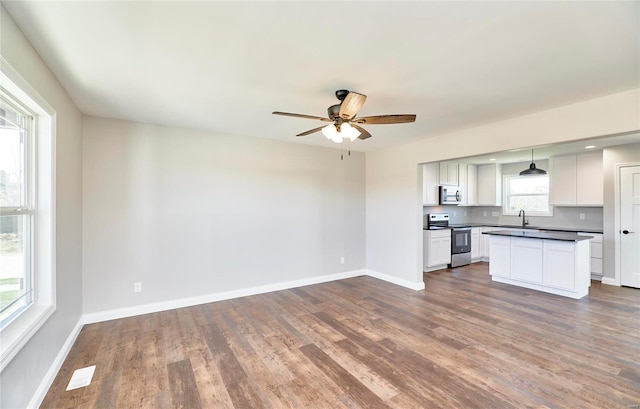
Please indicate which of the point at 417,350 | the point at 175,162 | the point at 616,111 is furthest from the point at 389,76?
the point at 175,162

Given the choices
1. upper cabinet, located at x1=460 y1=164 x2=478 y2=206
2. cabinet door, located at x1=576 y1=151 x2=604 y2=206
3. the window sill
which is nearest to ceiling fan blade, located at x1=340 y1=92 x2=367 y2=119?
the window sill

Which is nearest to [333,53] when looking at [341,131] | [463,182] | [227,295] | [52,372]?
[341,131]

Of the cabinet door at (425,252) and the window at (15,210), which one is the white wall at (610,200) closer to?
the cabinet door at (425,252)

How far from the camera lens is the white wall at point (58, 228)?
1.68 metres

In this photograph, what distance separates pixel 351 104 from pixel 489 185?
6.13 metres

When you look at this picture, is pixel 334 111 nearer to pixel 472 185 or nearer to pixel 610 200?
pixel 610 200

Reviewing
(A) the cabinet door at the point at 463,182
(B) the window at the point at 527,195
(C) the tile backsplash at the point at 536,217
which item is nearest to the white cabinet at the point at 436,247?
(C) the tile backsplash at the point at 536,217

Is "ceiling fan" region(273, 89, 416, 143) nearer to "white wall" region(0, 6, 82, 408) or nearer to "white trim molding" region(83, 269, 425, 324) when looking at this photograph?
"white wall" region(0, 6, 82, 408)

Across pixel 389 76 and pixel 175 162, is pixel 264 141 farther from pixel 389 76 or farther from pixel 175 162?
pixel 389 76

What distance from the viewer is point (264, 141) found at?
4.61 metres

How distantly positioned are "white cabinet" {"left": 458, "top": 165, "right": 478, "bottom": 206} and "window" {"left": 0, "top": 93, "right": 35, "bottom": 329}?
7382mm

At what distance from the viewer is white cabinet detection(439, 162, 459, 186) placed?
648 cm

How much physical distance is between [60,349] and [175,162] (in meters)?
2.35

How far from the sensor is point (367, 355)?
8.84 feet
